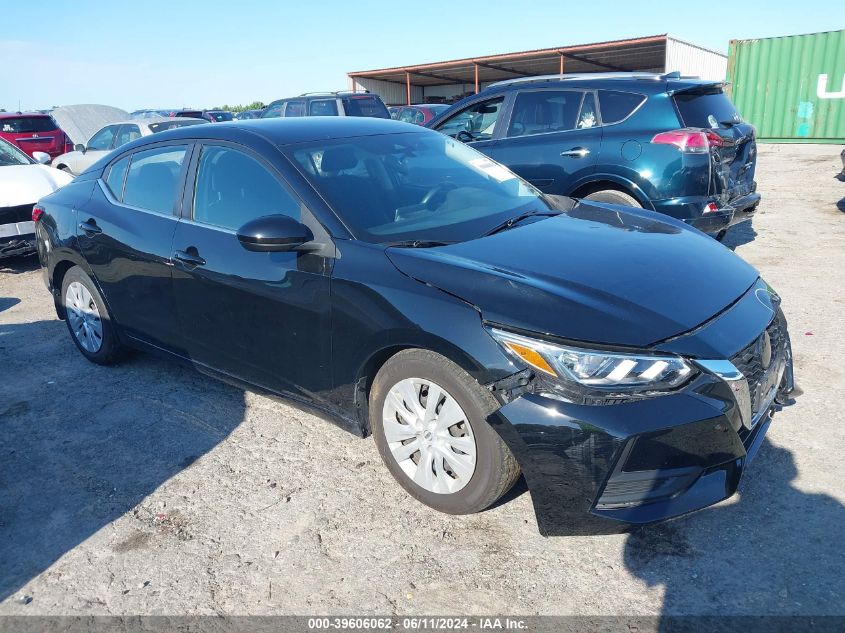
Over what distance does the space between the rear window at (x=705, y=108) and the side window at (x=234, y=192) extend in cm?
400

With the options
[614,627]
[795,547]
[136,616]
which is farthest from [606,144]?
[136,616]

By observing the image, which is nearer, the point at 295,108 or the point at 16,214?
the point at 16,214

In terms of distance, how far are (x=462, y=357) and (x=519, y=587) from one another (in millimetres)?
881

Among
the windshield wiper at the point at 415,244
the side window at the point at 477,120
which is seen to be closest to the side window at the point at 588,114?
the side window at the point at 477,120

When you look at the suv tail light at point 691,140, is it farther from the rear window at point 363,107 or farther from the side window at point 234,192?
the rear window at point 363,107

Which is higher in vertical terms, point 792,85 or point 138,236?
point 792,85

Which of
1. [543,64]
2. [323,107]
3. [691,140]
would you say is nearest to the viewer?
[691,140]

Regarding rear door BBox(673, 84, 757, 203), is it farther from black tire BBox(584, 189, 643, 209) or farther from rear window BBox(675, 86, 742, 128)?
black tire BBox(584, 189, 643, 209)

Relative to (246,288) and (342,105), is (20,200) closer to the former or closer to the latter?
(246,288)

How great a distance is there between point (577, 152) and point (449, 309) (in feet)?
13.4

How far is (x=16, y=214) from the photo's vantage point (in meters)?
7.29

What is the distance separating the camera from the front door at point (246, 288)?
127 inches

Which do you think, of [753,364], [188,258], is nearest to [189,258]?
[188,258]

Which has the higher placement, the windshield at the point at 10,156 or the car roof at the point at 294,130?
the car roof at the point at 294,130
